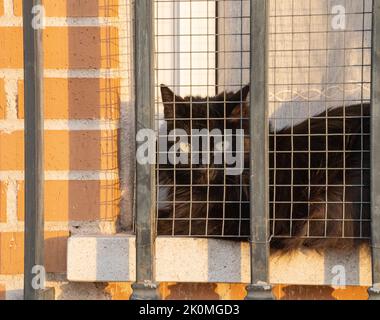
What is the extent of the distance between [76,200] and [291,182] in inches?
22.7

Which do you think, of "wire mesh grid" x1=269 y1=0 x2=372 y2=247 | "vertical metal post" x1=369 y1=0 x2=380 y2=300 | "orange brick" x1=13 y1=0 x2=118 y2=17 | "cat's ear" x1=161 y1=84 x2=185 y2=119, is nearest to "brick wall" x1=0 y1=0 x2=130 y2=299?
"orange brick" x1=13 y1=0 x2=118 y2=17

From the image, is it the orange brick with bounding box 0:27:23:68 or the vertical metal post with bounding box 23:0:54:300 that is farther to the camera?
the orange brick with bounding box 0:27:23:68

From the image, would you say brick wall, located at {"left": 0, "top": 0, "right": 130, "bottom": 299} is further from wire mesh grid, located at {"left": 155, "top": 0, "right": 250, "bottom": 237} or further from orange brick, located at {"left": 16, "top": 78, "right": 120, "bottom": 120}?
wire mesh grid, located at {"left": 155, "top": 0, "right": 250, "bottom": 237}

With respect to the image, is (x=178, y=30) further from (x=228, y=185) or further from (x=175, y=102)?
(x=228, y=185)

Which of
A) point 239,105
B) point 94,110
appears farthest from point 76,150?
point 239,105

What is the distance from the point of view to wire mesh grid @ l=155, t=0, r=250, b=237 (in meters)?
1.98

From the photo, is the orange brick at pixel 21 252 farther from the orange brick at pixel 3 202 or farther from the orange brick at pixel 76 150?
the orange brick at pixel 76 150

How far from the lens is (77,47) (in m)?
2.01

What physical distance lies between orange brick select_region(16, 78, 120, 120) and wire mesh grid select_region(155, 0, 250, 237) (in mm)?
166

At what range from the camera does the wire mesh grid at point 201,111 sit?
78.0 inches

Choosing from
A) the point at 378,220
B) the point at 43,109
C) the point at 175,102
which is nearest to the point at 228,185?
the point at 175,102

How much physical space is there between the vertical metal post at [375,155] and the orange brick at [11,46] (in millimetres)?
920

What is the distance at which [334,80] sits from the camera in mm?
2041
